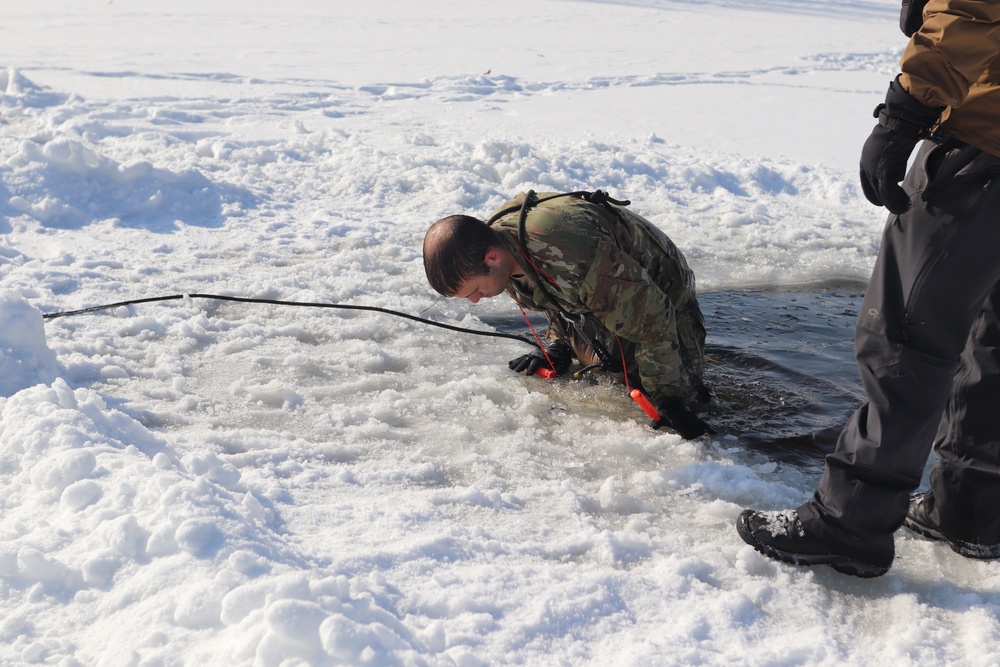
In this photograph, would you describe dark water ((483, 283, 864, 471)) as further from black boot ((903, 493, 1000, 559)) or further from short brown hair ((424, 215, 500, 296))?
short brown hair ((424, 215, 500, 296))

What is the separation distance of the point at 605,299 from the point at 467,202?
3138 mm

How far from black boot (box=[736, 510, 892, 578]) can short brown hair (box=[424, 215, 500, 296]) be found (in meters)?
1.23

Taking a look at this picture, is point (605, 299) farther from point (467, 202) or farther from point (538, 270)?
point (467, 202)

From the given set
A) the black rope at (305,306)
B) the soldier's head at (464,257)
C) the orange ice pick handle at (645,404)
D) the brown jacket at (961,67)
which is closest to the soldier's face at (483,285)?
the soldier's head at (464,257)

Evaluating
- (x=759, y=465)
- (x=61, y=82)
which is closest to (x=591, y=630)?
(x=759, y=465)

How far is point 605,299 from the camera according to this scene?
311cm

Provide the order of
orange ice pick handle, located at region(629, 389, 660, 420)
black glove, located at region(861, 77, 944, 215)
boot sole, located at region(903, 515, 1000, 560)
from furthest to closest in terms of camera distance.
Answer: orange ice pick handle, located at region(629, 389, 660, 420) < boot sole, located at region(903, 515, 1000, 560) < black glove, located at region(861, 77, 944, 215)

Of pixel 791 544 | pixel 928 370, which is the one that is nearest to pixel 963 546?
pixel 791 544

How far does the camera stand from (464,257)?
297 centimetres

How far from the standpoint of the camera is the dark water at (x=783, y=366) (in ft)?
11.2

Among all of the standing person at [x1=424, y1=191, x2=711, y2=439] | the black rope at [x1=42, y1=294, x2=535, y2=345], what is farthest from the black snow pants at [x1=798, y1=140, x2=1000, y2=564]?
the black rope at [x1=42, y1=294, x2=535, y2=345]

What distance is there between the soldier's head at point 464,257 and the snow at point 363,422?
23.4 inches

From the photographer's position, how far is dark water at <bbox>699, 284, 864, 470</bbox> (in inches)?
135

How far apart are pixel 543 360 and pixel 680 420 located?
79 cm
